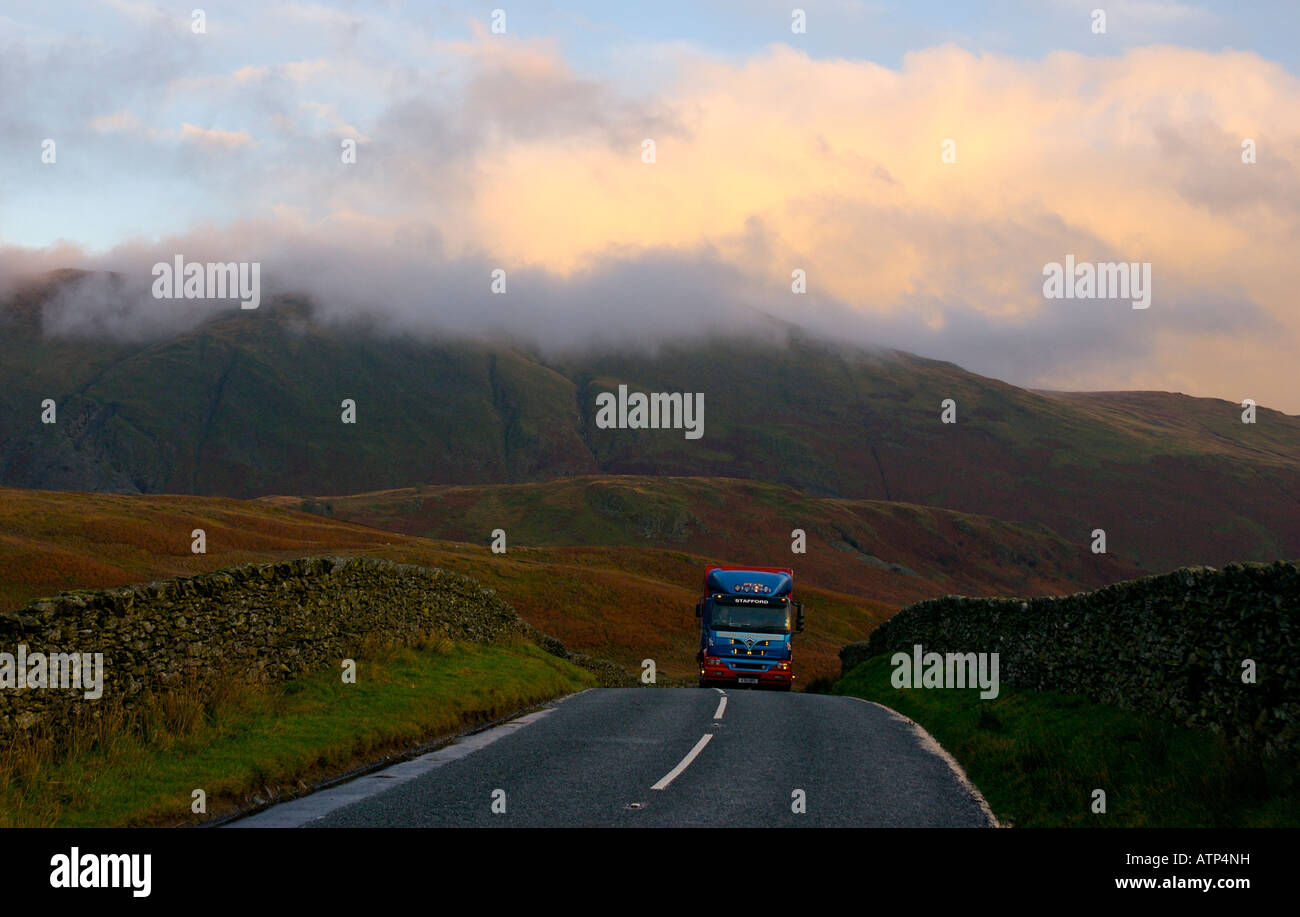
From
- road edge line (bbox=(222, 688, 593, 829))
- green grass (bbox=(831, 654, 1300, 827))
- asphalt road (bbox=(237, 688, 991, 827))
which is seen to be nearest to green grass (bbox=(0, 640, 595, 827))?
road edge line (bbox=(222, 688, 593, 829))

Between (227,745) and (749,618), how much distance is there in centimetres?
2551

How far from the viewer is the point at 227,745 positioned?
13531 millimetres

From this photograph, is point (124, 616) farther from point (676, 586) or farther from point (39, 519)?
point (676, 586)

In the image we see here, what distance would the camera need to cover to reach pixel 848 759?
15.7 m

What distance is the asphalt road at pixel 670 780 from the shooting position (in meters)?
10.8

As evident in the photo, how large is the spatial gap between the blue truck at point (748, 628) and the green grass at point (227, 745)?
16336 mm

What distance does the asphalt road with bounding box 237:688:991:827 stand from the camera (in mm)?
10766

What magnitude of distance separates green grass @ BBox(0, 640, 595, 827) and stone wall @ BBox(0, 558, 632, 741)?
0.44 m

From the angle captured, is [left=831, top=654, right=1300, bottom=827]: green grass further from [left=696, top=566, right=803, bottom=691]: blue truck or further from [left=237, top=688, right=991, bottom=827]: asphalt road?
[left=696, top=566, right=803, bottom=691]: blue truck

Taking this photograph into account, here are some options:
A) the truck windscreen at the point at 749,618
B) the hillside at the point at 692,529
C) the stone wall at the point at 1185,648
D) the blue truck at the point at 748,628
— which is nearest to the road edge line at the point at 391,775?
the stone wall at the point at 1185,648

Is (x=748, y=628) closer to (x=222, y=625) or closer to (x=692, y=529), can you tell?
(x=222, y=625)
